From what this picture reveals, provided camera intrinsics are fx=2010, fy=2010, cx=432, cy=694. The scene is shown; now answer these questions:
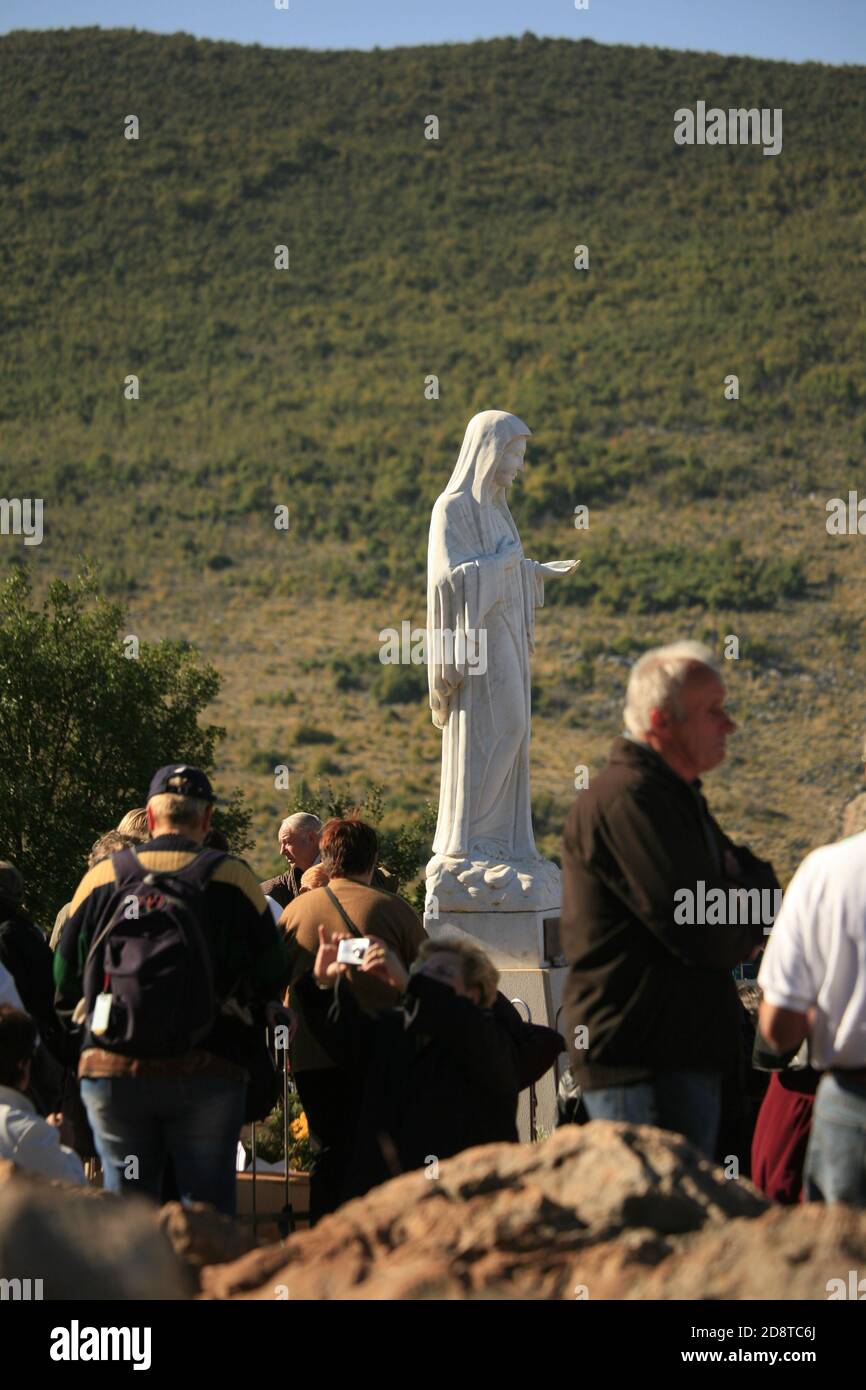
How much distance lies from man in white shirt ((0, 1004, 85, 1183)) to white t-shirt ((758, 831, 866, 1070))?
190 cm

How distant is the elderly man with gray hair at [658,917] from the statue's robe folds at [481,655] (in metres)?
6.37

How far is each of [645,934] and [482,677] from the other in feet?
21.9

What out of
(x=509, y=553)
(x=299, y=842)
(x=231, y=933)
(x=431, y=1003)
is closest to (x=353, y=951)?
(x=431, y=1003)

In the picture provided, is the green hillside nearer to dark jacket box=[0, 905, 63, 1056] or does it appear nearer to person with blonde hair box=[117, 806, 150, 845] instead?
person with blonde hair box=[117, 806, 150, 845]

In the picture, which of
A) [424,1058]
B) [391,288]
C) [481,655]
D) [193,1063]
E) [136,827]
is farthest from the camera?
[391,288]

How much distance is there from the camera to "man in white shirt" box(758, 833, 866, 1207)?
14.7ft

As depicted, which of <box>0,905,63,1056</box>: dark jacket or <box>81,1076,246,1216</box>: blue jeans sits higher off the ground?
<box>0,905,63,1056</box>: dark jacket

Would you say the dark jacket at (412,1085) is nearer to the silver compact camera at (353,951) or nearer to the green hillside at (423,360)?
the silver compact camera at (353,951)

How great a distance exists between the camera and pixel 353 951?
5.93m

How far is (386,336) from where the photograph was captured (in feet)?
269

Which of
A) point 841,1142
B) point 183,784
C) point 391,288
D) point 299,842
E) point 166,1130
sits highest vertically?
point 391,288

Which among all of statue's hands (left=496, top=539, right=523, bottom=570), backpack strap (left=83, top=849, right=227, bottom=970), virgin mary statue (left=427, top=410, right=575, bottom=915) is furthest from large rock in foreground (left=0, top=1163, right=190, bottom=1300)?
statue's hands (left=496, top=539, right=523, bottom=570)

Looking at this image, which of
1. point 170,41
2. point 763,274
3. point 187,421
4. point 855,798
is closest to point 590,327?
point 763,274

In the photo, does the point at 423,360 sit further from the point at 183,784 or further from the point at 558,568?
the point at 183,784
